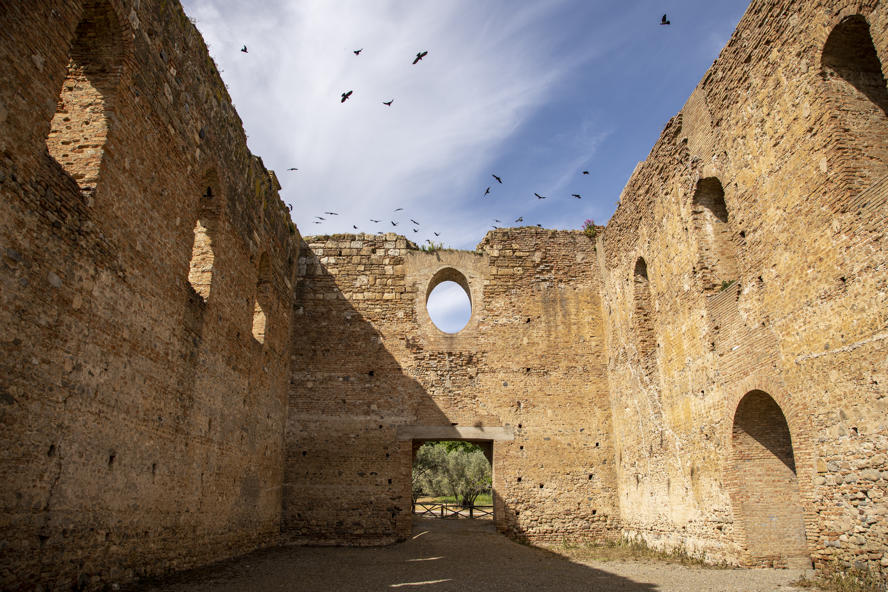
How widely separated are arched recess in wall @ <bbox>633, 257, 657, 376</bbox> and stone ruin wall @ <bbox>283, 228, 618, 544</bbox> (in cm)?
197

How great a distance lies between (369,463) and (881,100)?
1044 cm

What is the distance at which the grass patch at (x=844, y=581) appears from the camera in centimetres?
553

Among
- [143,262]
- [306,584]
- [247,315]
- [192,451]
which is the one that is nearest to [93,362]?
[143,262]

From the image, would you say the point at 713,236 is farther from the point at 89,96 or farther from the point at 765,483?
the point at 89,96

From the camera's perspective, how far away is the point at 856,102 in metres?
6.47

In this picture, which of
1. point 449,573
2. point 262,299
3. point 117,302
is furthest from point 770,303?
point 262,299

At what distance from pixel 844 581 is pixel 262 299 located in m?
10.0

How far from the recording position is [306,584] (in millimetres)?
7230

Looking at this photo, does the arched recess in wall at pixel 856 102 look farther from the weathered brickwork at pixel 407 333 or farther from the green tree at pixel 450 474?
the green tree at pixel 450 474

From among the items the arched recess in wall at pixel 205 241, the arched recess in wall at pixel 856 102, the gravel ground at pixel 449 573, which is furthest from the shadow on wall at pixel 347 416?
the arched recess in wall at pixel 856 102

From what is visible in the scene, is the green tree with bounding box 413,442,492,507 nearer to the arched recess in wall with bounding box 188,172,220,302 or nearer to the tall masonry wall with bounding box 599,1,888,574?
the tall masonry wall with bounding box 599,1,888,574

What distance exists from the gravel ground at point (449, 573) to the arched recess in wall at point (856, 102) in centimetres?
466

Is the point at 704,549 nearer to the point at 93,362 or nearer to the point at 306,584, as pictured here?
the point at 306,584

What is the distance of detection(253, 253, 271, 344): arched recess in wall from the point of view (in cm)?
1127
